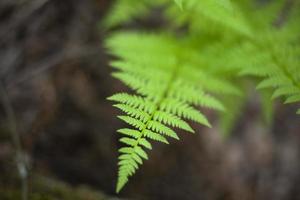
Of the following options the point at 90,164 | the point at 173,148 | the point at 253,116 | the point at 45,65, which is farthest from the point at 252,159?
the point at 45,65

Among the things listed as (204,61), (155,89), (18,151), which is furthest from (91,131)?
(155,89)

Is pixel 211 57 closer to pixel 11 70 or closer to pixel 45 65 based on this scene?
pixel 45 65

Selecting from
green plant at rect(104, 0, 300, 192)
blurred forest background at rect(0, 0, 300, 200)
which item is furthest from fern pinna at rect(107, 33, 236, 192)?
blurred forest background at rect(0, 0, 300, 200)

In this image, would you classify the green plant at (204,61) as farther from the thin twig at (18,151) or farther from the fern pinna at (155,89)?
the thin twig at (18,151)

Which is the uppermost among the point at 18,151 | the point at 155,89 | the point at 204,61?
the point at 204,61

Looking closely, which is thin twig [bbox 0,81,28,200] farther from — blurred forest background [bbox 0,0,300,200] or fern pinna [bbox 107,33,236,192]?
fern pinna [bbox 107,33,236,192]

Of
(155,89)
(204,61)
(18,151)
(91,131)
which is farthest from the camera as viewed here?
(91,131)

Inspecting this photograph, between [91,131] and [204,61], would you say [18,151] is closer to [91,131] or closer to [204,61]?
[91,131]
